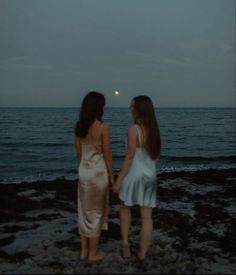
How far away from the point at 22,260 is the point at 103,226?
1.40 meters

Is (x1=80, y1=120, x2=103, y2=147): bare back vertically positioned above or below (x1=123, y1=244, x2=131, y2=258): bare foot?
above

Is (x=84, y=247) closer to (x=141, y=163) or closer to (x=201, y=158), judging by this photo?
(x=141, y=163)

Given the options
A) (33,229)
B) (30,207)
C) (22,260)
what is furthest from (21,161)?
(22,260)

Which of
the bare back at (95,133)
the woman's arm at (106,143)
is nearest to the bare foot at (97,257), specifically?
the woman's arm at (106,143)

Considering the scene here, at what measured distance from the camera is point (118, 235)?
6.92 m

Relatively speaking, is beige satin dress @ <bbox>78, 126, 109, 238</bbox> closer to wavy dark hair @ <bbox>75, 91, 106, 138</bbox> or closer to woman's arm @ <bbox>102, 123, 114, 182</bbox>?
woman's arm @ <bbox>102, 123, 114, 182</bbox>

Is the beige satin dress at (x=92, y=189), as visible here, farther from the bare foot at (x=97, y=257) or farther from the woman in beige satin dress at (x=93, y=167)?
the bare foot at (x=97, y=257)

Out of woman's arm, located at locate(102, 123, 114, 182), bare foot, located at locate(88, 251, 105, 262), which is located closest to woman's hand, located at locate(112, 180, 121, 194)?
woman's arm, located at locate(102, 123, 114, 182)

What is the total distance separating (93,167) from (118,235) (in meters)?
2.36

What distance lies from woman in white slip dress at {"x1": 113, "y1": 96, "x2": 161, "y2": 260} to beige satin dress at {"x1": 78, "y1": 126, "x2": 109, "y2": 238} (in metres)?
0.23

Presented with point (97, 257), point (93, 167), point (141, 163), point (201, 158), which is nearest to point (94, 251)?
point (97, 257)

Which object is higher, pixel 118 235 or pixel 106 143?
pixel 106 143

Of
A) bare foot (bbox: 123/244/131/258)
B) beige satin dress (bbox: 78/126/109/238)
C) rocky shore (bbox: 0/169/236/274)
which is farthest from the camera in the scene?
bare foot (bbox: 123/244/131/258)

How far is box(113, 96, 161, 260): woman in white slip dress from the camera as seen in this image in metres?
4.98
